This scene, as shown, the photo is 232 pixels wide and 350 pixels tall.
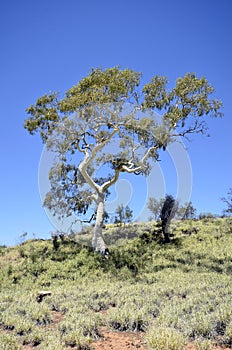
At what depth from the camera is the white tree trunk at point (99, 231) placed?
2208 cm

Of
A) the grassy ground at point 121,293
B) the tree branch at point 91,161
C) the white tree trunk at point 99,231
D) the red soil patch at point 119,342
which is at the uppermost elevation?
the tree branch at point 91,161

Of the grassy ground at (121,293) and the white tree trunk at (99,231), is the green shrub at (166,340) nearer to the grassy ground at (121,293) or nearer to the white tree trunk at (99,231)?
the grassy ground at (121,293)

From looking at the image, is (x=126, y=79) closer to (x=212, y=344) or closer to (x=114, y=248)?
(x=114, y=248)

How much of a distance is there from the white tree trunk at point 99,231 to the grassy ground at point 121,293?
0.74 meters

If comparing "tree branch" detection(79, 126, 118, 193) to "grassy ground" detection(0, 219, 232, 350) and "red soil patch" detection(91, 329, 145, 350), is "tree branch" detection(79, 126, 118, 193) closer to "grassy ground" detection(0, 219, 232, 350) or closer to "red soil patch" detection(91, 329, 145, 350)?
"grassy ground" detection(0, 219, 232, 350)

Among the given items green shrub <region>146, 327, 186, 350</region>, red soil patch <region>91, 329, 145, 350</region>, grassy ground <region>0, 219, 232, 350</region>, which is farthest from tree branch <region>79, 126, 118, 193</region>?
green shrub <region>146, 327, 186, 350</region>

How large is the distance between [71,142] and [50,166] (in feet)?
10.9

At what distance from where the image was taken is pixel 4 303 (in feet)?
38.2

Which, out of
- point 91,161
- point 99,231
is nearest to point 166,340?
point 99,231

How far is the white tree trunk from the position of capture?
22.1 meters

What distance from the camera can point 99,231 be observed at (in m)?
22.6

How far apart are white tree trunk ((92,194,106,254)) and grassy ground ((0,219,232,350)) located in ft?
2.43

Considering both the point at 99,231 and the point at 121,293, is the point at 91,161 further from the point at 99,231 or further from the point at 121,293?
the point at 121,293

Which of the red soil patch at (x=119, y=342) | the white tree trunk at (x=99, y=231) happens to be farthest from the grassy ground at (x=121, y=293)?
the white tree trunk at (x=99, y=231)
